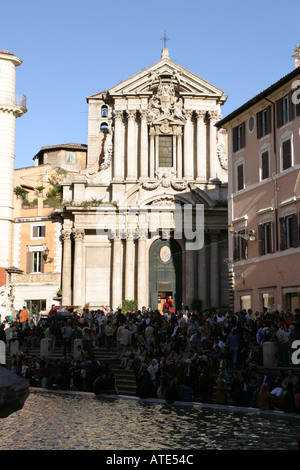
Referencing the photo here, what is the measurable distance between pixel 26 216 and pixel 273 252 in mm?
23537

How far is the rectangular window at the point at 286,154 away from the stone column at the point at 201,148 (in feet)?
51.9

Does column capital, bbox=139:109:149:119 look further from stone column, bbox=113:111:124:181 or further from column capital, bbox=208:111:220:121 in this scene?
column capital, bbox=208:111:220:121

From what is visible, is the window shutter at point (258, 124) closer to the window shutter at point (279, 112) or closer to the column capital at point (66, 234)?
the window shutter at point (279, 112)

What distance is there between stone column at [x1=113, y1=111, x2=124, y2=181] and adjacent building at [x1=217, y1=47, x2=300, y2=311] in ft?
37.4

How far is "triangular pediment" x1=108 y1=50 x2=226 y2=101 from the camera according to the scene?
Answer: 48.9 m

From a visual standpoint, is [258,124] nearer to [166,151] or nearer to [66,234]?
[166,151]

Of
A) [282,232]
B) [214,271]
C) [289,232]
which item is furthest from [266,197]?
[214,271]

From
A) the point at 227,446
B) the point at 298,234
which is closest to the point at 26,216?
the point at 298,234

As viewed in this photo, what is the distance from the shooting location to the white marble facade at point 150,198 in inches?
1865

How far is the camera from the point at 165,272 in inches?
1898

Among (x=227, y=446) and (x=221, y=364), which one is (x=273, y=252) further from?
(x=227, y=446)

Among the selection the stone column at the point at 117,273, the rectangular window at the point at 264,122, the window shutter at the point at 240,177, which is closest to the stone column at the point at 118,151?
the stone column at the point at 117,273

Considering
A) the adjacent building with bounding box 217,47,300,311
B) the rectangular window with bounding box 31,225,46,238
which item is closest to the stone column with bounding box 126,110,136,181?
the rectangular window with bounding box 31,225,46,238

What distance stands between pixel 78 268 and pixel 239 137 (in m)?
15.0
